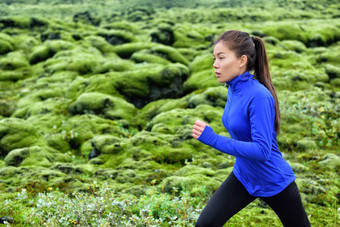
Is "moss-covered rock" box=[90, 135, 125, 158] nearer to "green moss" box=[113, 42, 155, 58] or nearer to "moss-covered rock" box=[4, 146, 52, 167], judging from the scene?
"moss-covered rock" box=[4, 146, 52, 167]

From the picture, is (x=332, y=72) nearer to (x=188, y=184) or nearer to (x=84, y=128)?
(x=188, y=184)

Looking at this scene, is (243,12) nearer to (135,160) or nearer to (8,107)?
(8,107)

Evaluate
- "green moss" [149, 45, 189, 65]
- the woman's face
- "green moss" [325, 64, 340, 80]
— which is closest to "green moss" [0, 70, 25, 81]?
"green moss" [149, 45, 189, 65]

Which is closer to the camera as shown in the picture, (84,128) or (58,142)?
(58,142)

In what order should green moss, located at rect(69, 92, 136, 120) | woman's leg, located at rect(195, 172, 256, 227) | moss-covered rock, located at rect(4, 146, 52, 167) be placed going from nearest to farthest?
woman's leg, located at rect(195, 172, 256, 227), moss-covered rock, located at rect(4, 146, 52, 167), green moss, located at rect(69, 92, 136, 120)

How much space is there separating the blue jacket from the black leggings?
0.13m

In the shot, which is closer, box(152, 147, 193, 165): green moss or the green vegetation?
the green vegetation

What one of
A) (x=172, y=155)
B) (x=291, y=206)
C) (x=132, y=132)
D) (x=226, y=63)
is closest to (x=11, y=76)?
(x=132, y=132)

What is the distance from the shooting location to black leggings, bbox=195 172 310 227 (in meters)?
3.82

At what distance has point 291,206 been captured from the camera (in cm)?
382

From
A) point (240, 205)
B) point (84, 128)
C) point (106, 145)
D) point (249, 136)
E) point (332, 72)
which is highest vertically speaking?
point (249, 136)

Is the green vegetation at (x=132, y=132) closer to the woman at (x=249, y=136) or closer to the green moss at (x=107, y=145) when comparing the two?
the green moss at (x=107, y=145)

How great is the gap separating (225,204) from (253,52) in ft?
7.37

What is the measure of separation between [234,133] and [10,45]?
39.6 metres
